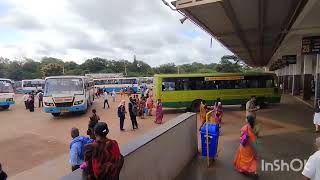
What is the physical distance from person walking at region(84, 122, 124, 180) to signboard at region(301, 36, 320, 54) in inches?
715

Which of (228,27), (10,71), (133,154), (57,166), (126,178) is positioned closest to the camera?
(126,178)

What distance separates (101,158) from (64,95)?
20.6 meters

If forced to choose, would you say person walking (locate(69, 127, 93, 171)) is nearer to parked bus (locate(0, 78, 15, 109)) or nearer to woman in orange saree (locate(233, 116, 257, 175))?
woman in orange saree (locate(233, 116, 257, 175))

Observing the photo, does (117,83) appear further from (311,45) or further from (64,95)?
(311,45)

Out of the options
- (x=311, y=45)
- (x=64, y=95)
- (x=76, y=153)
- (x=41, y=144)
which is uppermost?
(x=311, y=45)

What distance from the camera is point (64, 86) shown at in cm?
2459

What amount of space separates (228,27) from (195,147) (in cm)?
965

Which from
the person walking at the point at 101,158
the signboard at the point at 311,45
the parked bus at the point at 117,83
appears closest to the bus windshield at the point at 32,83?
the parked bus at the point at 117,83

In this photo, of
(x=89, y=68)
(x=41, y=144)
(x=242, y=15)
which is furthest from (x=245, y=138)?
(x=89, y=68)

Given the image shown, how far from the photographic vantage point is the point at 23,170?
10906 millimetres

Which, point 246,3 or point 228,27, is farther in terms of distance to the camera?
point 228,27

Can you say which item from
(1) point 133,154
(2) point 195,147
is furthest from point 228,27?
(1) point 133,154

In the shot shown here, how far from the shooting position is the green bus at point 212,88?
2525 cm

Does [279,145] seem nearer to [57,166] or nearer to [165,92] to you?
[57,166]
